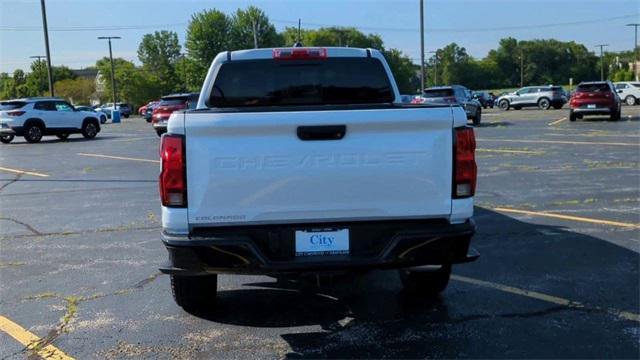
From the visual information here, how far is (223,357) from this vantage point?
13.7ft

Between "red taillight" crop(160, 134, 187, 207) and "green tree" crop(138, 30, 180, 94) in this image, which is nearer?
"red taillight" crop(160, 134, 187, 207)

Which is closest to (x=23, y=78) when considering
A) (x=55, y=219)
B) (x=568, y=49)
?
(x=568, y=49)

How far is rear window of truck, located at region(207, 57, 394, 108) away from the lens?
18.5 feet

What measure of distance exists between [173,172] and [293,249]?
860 mm

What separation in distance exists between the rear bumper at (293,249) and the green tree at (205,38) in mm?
101684

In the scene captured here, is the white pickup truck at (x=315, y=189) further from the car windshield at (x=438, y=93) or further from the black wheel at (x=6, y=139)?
the black wheel at (x=6, y=139)

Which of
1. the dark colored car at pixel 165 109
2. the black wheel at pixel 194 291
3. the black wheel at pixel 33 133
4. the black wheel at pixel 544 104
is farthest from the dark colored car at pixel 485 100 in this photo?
the black wheel at pixel 194 291

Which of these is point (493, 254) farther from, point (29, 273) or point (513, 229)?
point (29, 273)

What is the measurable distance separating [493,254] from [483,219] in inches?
67.9

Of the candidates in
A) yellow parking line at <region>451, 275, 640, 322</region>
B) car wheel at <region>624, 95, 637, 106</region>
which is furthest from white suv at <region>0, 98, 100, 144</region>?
car wheel at <region>624, 95, 637, 106</region>

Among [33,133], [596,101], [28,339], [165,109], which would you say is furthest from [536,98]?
[28,339]

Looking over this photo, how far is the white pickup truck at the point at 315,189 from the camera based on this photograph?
12.6 ft

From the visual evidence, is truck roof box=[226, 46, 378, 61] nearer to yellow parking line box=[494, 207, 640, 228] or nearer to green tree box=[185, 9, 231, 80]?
yellow parking line box=[494, 207, 640, 228]

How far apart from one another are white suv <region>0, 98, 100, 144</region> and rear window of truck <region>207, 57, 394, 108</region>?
2349 cm
